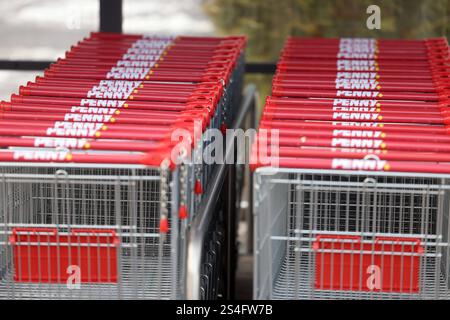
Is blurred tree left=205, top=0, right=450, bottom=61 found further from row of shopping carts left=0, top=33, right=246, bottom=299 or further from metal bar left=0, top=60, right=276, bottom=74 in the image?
row of shopping carts left=0, top=33, right=246, bottom=299

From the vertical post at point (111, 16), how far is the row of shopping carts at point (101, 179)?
142 centimetres

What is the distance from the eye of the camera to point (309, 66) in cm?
501

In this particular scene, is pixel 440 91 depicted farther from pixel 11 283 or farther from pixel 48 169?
pixel 11 283

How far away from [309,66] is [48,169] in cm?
156

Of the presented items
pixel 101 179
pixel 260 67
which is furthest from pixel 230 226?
pixel 260 67

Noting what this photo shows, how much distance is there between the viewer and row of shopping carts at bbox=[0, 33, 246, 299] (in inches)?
135

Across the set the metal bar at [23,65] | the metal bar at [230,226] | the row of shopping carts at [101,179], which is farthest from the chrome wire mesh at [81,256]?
the metal bar at [23,65]

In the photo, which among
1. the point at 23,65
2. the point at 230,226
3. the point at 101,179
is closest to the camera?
the point at 101,179

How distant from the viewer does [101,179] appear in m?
3.96

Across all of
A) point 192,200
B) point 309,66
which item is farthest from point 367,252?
point 309,66

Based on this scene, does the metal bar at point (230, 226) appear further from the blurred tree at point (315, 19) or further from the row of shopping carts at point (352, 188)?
the blurred tree at point (315, 19)

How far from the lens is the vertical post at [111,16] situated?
19.6ft

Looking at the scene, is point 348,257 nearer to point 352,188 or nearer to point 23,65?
point 352,188

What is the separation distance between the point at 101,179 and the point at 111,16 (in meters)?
2.25
